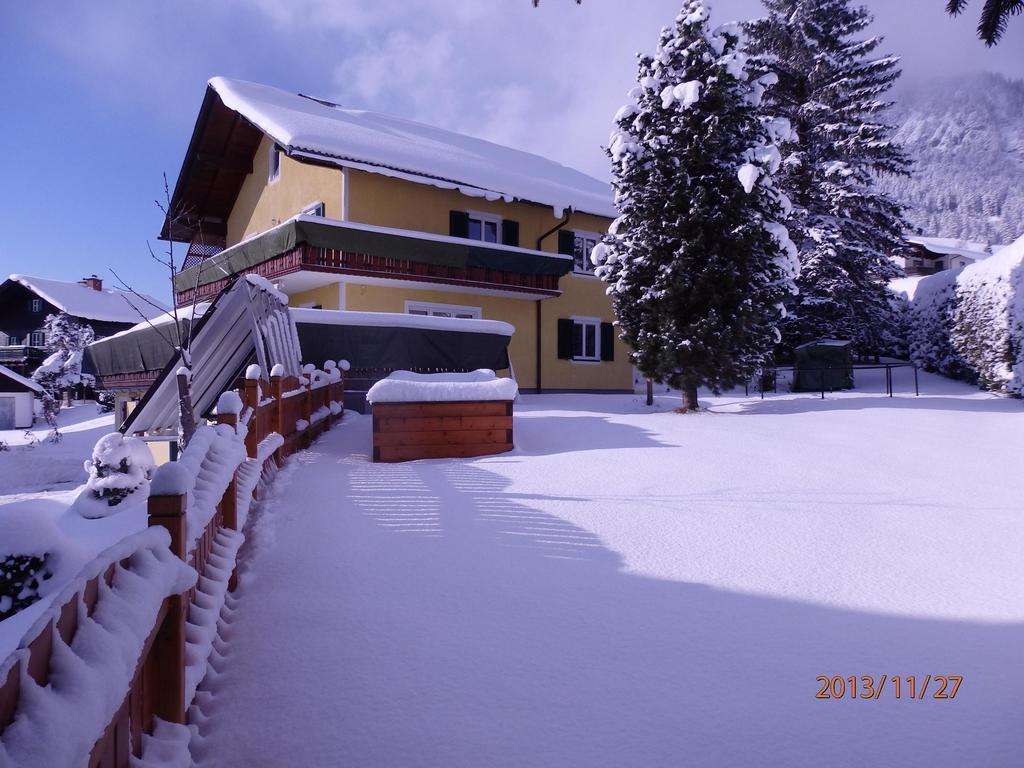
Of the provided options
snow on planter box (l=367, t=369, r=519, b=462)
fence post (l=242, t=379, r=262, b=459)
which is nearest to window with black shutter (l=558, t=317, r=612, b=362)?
snow on planter box (l=367, t=369, r=519, b=462)

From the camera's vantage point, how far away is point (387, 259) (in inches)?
669

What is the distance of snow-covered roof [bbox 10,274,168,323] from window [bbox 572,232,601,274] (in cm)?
3069

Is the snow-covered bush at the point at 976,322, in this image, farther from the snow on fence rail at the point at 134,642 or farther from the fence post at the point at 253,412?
the snow on fence rail at the point at 134,642

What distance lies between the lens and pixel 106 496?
18.9 ft

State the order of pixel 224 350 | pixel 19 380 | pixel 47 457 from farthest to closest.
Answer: pixel 19 380 → pixel 47 457 → pixel 224 350

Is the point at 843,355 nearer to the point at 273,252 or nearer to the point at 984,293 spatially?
the point at 984,293

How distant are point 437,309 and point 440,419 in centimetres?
1083

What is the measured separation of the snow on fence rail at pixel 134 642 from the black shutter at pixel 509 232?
17.3 meters

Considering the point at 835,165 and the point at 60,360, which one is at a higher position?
the point at 835,165

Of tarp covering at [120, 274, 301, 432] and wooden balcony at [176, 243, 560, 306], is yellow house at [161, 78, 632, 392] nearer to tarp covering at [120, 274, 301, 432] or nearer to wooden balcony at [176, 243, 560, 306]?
wooden balcony at [176, 243, 560, 306]

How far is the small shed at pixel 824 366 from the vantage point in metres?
17.3

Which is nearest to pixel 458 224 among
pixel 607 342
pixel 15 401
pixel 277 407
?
pixel 607 342

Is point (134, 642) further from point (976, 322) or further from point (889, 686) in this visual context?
point (976, 322)

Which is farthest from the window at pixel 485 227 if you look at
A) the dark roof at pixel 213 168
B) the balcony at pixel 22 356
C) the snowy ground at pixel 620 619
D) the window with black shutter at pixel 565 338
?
the balcony at pixel 22 356
